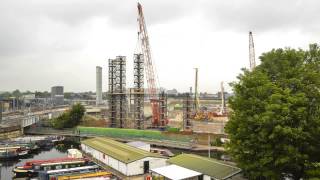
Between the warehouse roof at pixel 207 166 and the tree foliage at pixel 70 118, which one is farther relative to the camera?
the tree foliage at pixel 70 118

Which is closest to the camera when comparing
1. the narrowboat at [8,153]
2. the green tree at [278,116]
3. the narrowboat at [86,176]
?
the green tree at [278,116]

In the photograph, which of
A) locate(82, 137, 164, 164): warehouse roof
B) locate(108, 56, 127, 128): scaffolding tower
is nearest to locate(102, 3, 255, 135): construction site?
locate(108, 56, 127, 128): scaffolding tower

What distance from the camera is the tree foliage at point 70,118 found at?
70519 mm

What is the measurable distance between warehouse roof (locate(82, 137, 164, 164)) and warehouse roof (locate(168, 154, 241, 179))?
11.5ft

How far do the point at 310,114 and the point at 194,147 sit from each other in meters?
32.4

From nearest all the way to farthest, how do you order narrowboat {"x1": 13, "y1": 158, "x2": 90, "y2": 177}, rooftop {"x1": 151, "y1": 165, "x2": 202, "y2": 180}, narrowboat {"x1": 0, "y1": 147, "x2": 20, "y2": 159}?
rooftop {"x1": 151, "y1": 165, "x2": 202, "y2": 180}, narrowboat {"x1": 13, "y1": 158, "x2": 90, "y2": 177}, narrowboat {"x1": 0, "y1": 147, "x2": 20, "y2": 159}

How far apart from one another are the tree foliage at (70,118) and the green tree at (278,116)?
177 feet

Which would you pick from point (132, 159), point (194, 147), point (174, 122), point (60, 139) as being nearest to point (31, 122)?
point (60, 139)

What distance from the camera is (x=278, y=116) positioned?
18750mm

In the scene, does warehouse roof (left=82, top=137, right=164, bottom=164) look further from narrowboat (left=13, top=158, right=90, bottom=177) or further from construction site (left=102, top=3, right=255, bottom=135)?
construction site (left=102, top=3, right=255, bottom=135)

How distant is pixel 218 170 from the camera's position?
2594 centimetres

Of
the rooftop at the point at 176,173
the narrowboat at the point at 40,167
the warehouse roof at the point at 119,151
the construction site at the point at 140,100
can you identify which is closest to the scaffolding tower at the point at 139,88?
the construction site at the point at 140,100

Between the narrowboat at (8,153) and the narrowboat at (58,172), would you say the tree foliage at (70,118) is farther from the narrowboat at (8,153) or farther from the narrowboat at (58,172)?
the narrowboat at (58,172)

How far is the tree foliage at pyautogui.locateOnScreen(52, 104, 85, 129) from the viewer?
7052 cm
